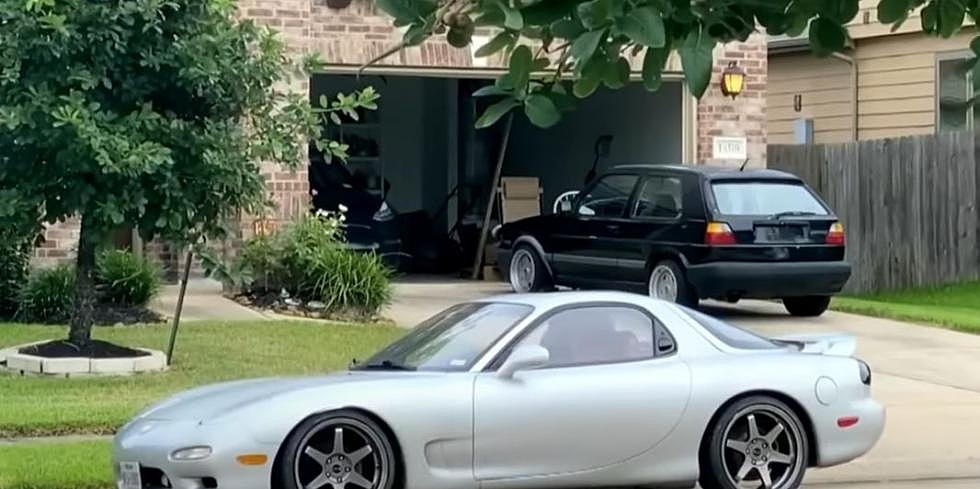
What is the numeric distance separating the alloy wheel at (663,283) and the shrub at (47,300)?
6.06 metres

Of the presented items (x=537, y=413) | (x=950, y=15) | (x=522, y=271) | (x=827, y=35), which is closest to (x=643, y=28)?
(x=827, y=35)

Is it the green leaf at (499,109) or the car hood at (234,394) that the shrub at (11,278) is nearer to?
the car hood at (234,394)

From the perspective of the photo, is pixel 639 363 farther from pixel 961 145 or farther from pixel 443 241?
pixel 443 241

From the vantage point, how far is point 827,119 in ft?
90.9

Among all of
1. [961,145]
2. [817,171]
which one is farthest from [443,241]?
[961,145]

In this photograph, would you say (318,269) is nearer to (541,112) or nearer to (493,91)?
(493,91)

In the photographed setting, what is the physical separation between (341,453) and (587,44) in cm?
443

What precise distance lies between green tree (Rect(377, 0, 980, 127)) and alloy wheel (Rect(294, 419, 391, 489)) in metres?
3.59

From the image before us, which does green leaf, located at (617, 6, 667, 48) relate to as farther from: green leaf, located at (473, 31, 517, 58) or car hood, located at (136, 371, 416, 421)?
car hood, located at (136, 371, 416, 421)

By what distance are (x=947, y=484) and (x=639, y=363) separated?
7.72 ft

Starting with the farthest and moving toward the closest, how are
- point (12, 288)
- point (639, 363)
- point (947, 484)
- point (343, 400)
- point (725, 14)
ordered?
point (12, 288), point (947, 484), point (639, 363), point (343, 400), point (725, 14)

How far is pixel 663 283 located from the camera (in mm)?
17578

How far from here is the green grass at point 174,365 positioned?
35.8ft

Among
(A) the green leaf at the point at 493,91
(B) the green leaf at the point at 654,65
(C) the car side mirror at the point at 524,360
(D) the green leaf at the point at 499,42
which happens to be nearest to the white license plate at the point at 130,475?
(C) the car side mirror at the point at 524,360
